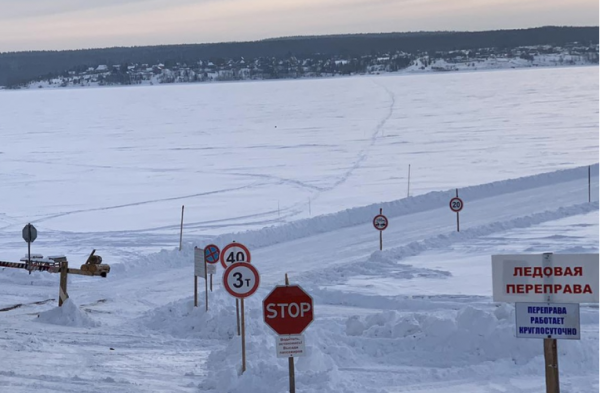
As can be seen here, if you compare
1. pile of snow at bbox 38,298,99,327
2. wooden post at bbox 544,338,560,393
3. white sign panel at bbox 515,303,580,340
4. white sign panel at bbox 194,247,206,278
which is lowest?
pile of snow at bbox 38,298,99,327

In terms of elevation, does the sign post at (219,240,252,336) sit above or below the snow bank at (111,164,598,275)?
above

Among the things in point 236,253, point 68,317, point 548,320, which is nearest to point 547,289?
point 548,320

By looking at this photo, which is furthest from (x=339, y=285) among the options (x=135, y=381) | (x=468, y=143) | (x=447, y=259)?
(x=468, y=143)

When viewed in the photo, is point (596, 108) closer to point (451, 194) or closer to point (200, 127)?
point (200, 127)

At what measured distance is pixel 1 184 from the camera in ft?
119

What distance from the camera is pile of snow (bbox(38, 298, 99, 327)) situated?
1553 cm

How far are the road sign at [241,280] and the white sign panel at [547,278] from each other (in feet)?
13.1

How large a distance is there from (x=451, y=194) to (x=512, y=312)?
1558 cm

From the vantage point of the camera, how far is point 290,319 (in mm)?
9383

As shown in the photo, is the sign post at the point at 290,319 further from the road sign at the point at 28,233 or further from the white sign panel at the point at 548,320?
the road sign at the point at 28,233

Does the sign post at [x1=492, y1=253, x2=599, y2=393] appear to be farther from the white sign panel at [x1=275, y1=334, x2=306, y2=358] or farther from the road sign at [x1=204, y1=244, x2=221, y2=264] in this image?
the road sign at [x1=204, y1=244, x2=221, y2=264]

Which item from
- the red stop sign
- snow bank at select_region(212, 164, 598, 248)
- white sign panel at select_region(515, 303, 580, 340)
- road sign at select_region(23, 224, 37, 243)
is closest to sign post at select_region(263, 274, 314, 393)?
the red stop sign

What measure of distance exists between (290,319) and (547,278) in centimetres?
287

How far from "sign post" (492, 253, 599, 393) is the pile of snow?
9451 mm
